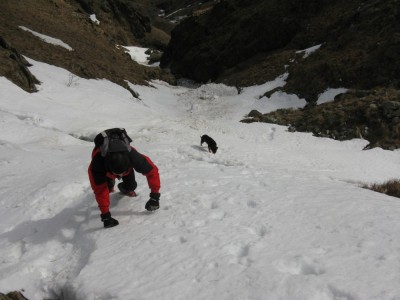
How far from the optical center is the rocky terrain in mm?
18562

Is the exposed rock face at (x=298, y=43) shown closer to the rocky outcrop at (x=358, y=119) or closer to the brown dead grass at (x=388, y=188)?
the rocky outcrop at (x=358, y=119)

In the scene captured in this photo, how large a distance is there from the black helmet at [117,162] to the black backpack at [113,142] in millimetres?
75

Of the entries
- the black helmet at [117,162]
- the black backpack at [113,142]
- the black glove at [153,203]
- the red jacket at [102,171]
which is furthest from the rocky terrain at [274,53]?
the black helmet at [117,162]

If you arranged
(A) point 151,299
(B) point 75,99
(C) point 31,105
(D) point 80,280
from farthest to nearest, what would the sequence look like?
(B) point 75,99, (C) point 31,105, (D) point 80,280, (A) point 151,299

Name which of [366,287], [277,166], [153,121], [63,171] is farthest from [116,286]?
[153,121]

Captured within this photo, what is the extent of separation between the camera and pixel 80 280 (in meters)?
5.27

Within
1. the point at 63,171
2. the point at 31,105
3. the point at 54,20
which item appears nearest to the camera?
the point at 63,171

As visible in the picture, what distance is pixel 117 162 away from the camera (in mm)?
6066

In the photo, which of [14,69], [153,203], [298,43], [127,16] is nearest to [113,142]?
[153,203]

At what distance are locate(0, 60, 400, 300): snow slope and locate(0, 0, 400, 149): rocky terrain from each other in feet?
18.7

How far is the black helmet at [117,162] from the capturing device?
6.07 m

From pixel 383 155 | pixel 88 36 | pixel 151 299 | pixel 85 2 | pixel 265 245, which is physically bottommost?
pixel 151 299

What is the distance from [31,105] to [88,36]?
27.2 meters

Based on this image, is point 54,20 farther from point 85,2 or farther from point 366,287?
point 366,287
